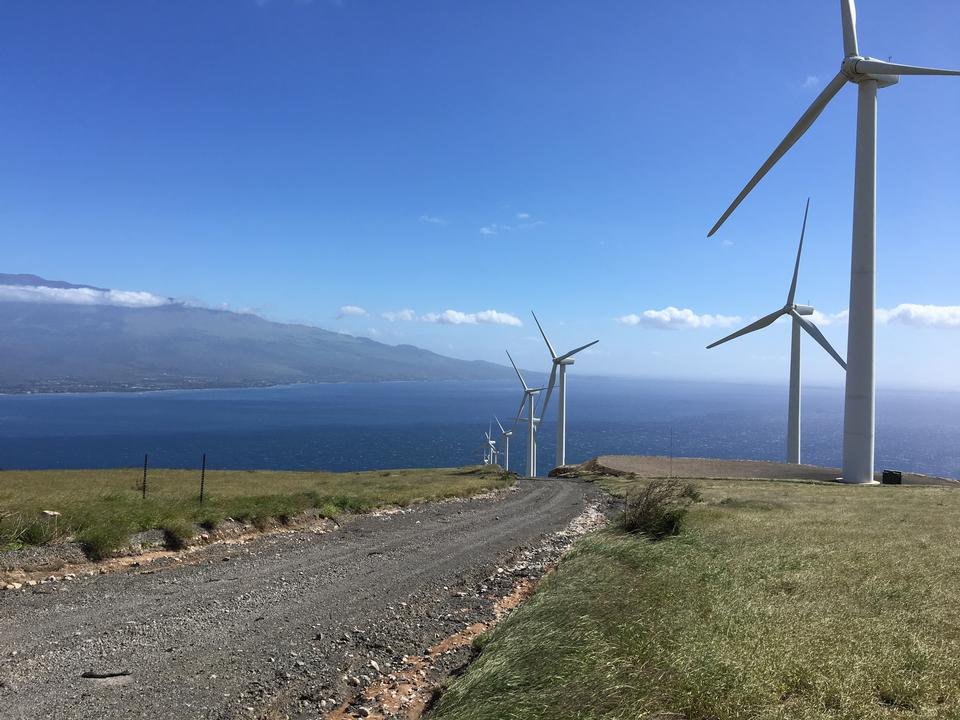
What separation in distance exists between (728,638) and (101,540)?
1373 cm

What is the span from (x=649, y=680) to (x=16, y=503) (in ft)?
63.7

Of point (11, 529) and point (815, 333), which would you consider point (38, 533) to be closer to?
point (11, 529)

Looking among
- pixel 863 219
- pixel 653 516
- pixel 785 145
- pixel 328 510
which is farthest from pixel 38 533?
pixel 863 219

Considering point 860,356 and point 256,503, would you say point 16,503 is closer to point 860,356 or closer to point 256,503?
point 256,503

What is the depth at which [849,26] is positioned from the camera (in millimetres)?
41281

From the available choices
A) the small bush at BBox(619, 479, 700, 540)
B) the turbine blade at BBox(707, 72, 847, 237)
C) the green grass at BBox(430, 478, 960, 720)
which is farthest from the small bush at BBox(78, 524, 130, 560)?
the turbine blade at BBox(707, 72, 847, 237)

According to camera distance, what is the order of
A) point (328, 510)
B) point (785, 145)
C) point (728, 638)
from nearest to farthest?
point (728, 638), point (328, 510), point (785, 145)

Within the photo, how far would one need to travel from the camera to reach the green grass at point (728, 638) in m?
5.75

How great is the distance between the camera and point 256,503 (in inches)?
804

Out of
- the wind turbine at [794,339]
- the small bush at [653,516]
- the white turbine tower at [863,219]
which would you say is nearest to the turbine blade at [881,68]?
the white turbine tower at [863,219]

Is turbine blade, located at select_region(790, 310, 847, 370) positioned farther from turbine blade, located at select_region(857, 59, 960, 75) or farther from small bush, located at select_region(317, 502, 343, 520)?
small bush, located at select_region(317, 502, 343, 520)

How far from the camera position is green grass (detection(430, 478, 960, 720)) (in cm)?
575

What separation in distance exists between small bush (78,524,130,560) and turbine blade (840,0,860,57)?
51657 mm

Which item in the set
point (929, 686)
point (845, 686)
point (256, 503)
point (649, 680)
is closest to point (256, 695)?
point (649, 680)
